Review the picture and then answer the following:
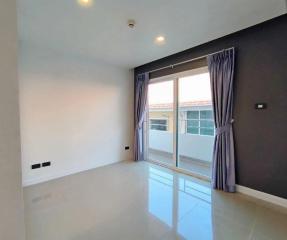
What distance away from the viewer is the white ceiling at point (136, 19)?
6.78ft

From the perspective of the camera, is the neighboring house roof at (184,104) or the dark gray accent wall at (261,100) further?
the neighboring house roof at (184,104)

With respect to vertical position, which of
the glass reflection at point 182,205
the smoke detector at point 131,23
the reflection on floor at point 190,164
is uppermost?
the smoke detector at point 131,23

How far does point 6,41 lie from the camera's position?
0.71 meters

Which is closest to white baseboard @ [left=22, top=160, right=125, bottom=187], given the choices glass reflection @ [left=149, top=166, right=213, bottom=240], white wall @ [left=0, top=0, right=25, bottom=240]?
glass reflection @ [left=149, top=166, right=213, bottom=240]

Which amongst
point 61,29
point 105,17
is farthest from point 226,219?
point 61,29

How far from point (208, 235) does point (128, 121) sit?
3.42 metres

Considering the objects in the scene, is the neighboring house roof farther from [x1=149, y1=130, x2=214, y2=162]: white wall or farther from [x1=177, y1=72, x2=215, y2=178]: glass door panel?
[x1=149, y1=130, x2=214, y2=162]: white wall

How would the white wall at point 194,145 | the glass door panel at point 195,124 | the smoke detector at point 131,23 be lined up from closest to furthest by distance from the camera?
the smoke detector at point 131,23 → the glass door panel at point 195,124 → the white wall at point 194,145

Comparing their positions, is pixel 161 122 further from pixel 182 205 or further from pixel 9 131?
pixel 9 131

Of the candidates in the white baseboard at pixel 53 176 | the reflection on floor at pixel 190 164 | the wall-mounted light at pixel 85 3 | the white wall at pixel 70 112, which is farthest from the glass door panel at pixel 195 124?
the wall-mounted light at pixel 85 3

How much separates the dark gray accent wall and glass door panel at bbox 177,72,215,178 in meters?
0.66

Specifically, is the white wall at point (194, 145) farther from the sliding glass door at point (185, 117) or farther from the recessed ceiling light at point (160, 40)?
the recessed ceiling light at point (160, 40)

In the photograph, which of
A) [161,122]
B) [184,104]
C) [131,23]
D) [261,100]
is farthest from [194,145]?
[131,23]

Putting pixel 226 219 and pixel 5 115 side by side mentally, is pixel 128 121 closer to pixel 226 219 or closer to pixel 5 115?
pixel 226 219
